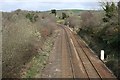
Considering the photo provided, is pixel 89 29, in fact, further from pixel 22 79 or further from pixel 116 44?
pixel 22 79

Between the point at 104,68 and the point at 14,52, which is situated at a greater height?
the point at 14,52

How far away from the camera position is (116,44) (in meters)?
35.8

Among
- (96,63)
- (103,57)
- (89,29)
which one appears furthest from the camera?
(89,29)

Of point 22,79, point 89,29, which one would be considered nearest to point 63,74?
point 22,79

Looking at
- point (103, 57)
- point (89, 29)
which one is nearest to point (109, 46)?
point (103, 57)

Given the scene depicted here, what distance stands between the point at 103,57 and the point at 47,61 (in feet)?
17.1

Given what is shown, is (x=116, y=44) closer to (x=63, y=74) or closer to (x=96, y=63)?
(x=96, y=63)

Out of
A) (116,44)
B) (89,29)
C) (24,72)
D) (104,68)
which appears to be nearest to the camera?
(24,72)

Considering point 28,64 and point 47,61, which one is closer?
point 28,64

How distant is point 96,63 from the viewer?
29.4m

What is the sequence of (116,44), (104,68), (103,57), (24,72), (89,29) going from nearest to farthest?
(24,72) < (104,68) < (103,57) < (116,44) < (89,29)

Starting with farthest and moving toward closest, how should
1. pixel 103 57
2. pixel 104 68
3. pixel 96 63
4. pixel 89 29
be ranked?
pixel 89 29
pixel 103 57
pixel 96 63
pixel 104 68

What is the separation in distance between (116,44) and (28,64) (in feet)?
38.6

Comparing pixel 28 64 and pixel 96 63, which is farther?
pixel 96 63
